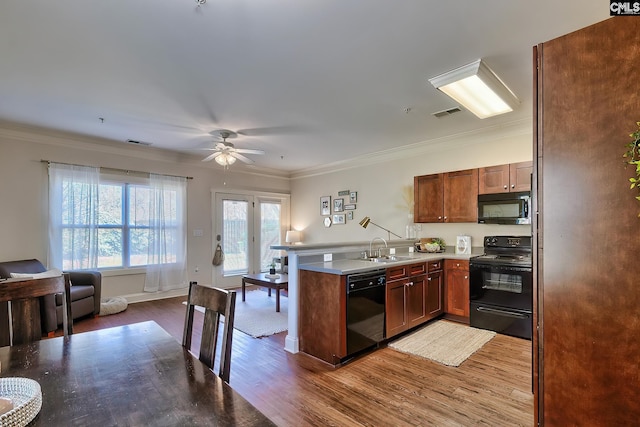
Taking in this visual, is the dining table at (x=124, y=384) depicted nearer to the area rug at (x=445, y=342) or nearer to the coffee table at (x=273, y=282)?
the area rug at (x=445, y=342)

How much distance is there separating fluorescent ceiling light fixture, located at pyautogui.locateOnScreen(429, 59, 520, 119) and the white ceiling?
0.09 m

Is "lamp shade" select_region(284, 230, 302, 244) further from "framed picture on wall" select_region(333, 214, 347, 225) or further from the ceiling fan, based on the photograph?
the ceiling fan

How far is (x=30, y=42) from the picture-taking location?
2.33 metres

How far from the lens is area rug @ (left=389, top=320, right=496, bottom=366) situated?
3.11 m

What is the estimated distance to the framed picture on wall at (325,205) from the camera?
682 centimetres

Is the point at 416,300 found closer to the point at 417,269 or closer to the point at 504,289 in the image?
the point at 417,269

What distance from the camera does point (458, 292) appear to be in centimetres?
420

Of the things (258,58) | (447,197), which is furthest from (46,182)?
(447,197)

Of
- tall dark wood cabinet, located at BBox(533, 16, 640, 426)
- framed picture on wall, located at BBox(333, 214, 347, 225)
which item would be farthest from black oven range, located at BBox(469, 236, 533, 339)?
framed picture on wall, located at BBox(333, 214, 347, 225)

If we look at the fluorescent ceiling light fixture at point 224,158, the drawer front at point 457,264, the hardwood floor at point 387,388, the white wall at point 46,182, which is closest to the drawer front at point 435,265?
the drawer front at point 457,264

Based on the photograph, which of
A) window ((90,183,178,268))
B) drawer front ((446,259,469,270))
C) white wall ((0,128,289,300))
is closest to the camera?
drawer front ((446,259,469,270))

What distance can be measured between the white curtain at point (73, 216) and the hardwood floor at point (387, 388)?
8.96 feet

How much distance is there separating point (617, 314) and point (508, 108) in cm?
276

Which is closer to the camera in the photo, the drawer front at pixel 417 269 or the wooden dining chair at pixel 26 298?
the wooden dining chair at pixel 26 298
